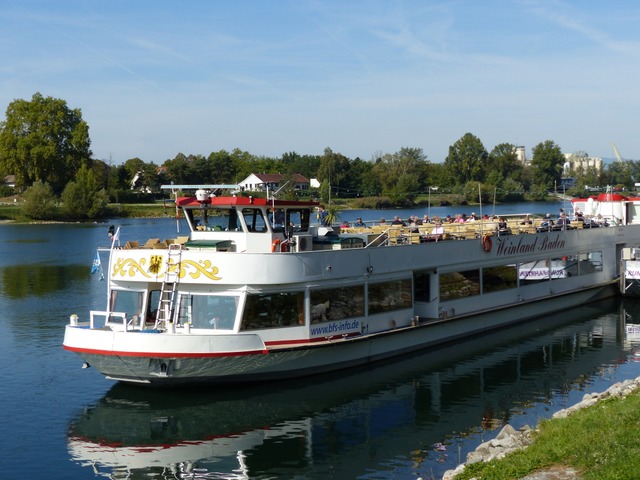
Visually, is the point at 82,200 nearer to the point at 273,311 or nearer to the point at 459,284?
the point at 459,284

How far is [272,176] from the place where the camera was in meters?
111

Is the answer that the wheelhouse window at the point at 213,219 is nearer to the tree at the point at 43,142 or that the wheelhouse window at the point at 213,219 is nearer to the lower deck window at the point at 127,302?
the lower deck window at the point at 127,302

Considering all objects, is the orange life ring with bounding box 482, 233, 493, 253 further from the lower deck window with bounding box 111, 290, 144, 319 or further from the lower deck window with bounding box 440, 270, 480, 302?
the lower deck window with bounding box 111, 290, 144, 319

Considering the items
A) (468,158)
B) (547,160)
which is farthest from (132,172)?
(547,160)

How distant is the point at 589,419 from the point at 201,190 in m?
10.2

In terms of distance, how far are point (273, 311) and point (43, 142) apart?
99.0 metres

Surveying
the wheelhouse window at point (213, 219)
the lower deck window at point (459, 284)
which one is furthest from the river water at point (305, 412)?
the wheelhouse window at point (213, 219)

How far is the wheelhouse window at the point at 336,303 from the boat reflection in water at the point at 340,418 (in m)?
1.51

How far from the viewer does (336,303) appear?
18.9 m

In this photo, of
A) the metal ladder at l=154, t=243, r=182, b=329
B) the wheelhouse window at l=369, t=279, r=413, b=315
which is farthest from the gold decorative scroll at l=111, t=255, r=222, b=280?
the wheelhouse window at l=369, t=279, r=413, b=315

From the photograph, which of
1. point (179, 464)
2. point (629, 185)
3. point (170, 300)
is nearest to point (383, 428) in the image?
point (179, 464)

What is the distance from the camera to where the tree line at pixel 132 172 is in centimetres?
9900

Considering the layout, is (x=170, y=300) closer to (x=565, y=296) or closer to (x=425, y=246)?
(x=425, y=246)

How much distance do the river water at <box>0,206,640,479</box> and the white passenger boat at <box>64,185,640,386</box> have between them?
0.71 metres
